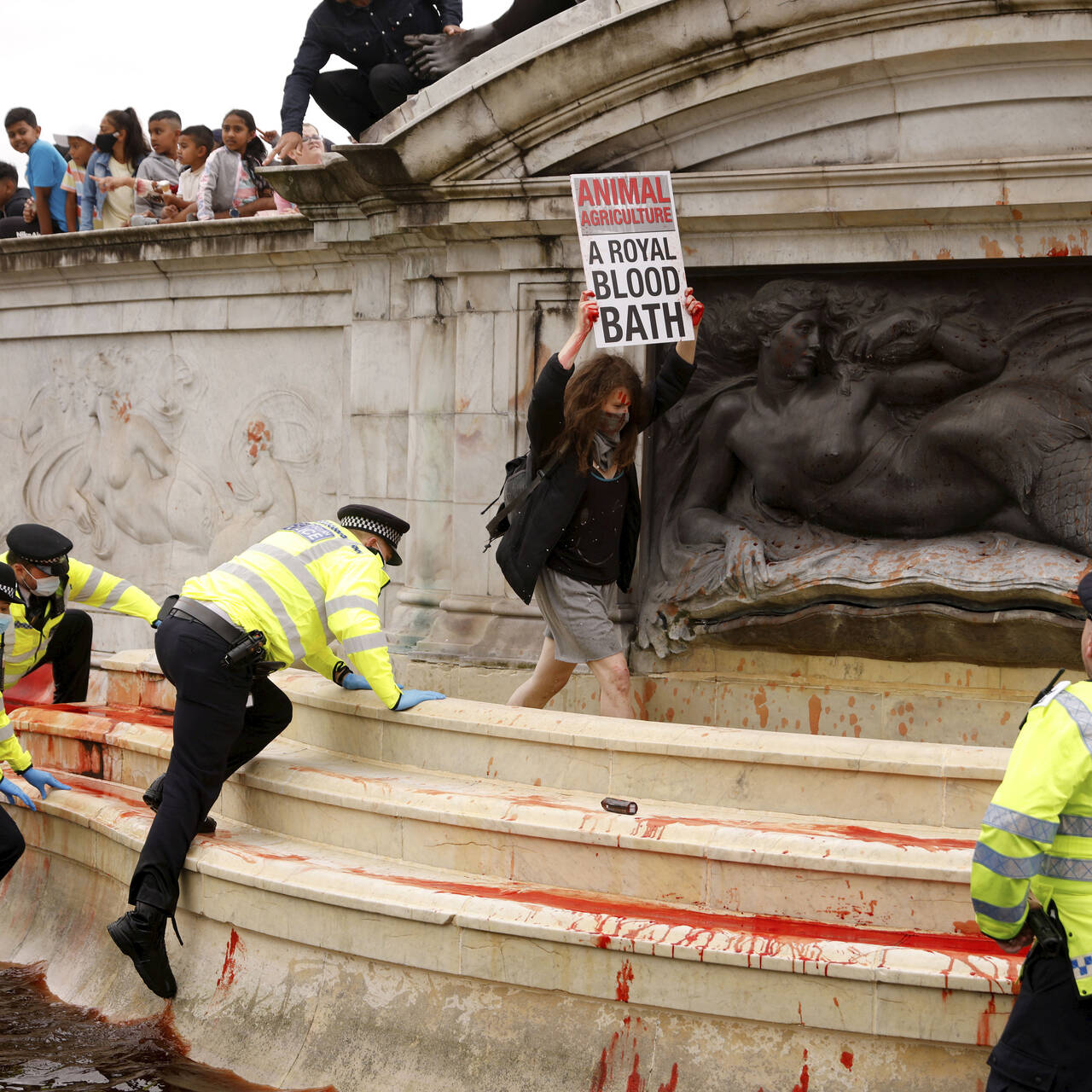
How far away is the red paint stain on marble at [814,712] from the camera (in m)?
6.83

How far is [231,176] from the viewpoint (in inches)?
375

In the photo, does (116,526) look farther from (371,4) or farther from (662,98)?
(662,98)

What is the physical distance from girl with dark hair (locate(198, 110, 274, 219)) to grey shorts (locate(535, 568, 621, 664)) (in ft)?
14.6

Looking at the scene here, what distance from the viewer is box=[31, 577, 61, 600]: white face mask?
275 inches

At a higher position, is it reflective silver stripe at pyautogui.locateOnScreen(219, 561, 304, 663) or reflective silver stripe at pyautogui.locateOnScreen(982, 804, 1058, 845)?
reflective silver stripe at pyautogui.locateOnScreen(219, 561, 304, 663)

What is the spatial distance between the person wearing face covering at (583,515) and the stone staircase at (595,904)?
64 cm

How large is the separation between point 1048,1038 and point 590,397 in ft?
11.0

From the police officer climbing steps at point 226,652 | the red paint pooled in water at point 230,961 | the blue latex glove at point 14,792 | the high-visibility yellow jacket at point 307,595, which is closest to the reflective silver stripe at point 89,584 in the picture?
the blue latex glove at point 14,792

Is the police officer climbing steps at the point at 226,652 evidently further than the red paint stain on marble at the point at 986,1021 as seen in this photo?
Yes

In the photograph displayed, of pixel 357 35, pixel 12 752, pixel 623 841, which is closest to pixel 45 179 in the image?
pixel 357 35

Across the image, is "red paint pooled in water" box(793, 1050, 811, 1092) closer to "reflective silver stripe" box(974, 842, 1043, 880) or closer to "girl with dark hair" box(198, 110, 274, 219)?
"reflective silver stripe" box(974, 842, 1043, 880)

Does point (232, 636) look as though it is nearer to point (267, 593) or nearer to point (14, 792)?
point (267, 593)

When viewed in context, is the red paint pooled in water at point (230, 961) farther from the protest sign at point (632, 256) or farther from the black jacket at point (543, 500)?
the protest sign at point (632, 256)

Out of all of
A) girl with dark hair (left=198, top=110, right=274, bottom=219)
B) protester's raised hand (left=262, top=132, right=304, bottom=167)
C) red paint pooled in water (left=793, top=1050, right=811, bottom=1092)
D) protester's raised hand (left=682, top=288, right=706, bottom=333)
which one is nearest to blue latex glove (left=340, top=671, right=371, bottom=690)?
protester's raised hand (left=682, top=288, right=706, bottom=333)
